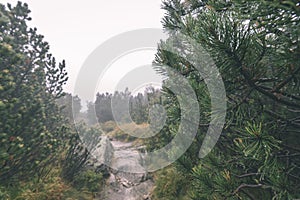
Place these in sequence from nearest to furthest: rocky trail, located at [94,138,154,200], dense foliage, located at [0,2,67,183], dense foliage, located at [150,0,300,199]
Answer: dense foliage, located at [150,0,300,199]
dense foliage, located at [0,2,67,183]
rocky trail, located at [94,138,154,200]

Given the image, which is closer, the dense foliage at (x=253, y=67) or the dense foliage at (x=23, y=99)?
the dense foliage at (x=253, y=67)

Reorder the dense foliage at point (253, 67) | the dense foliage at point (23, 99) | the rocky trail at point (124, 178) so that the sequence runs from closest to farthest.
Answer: the dense foliage at point (253, 67), the dense foliage at point (23, 99), the rocky trail at point (124, 178)

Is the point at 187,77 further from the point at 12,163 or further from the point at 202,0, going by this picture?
the point at 12,163

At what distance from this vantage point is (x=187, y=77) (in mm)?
1807

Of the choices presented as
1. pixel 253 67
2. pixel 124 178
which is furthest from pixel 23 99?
pixel 124 178

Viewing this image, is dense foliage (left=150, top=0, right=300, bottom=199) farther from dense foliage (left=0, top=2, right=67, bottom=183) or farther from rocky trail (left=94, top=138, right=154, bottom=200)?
rocky trail (left=94, top=138, right=154, bottom=200)

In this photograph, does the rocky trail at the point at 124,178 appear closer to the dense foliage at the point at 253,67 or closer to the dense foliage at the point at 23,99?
the dense foliage at the point at 23,99

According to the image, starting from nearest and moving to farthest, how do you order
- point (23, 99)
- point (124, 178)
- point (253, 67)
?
point (253, 67), point (23, 99), point (124, 178)

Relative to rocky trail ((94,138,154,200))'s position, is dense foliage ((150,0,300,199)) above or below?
above

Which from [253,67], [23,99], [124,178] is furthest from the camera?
[124,178]

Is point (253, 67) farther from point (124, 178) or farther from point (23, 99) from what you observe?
point (124, 178)

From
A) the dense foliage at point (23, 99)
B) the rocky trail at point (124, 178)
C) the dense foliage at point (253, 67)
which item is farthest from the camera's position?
the rocky trail at point (124, 178)

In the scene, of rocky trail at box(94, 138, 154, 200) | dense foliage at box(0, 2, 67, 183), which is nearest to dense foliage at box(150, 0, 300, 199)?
dense foliage at box(0, 2, 67, 183)

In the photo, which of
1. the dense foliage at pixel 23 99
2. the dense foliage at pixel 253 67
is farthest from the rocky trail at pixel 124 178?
the dense foliage at pixel 253 67
